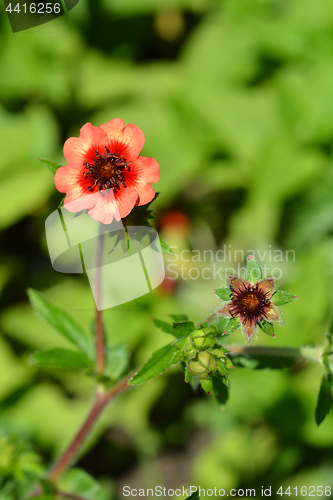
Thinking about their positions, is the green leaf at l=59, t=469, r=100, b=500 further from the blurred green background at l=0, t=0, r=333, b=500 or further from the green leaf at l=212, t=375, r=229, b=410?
the blurred green background at l=0, t=0, r=333, b=500

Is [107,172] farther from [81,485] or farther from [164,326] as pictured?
[81,485]

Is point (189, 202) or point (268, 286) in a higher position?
point (268, 286)

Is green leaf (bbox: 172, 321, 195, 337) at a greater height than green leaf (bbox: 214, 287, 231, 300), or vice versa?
green leaf (bbox: 214, 287, 231, 300)

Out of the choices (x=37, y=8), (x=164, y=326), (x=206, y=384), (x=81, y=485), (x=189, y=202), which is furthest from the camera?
(x=189, y=202)

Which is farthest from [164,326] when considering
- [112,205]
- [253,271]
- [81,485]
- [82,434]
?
[81,485]

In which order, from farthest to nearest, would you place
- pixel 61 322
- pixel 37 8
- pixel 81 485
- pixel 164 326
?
pixel 37 8, pixel 81 485, pixel 61 322, pixel 164 326

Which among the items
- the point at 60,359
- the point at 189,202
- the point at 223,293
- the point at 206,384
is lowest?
the point at 189,202

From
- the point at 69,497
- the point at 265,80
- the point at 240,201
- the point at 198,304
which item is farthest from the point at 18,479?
the point at 265,80

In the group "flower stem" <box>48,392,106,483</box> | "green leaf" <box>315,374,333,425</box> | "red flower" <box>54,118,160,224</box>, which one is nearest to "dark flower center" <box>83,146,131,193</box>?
"red flower" <box>54,118,160,224</box>
